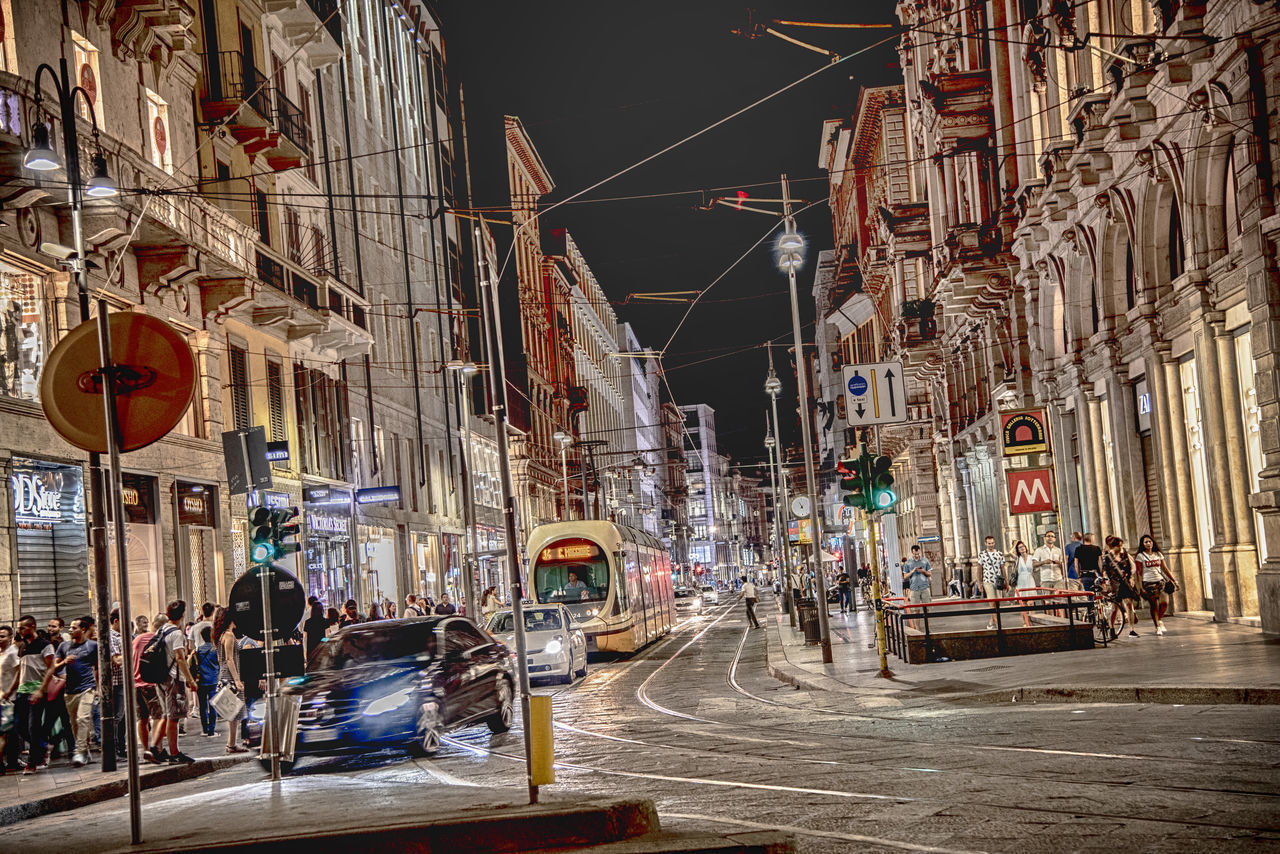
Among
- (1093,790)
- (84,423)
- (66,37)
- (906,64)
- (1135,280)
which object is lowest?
(1093,790)

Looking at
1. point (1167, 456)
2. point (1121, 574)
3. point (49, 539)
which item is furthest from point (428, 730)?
point (1167, 456)

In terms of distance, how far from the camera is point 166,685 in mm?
15984

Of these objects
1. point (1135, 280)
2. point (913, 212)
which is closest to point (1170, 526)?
point (1135, 280)

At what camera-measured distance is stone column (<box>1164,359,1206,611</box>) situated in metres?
24.5

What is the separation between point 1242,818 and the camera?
7.75 metres

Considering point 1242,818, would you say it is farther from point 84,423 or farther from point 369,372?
point 369,372

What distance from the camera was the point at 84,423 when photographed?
314 inches

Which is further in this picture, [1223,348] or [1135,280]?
[1135,280]

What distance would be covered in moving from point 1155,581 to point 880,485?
4.75 m

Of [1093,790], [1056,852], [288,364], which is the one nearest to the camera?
[1056,852]

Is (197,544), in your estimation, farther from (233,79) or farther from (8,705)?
(8,705)

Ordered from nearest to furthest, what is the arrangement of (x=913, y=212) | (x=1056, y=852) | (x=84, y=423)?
(x=1056, y=852), (x=84, y=423), (x=913, y=212)

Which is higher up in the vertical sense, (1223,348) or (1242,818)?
(1223,348)

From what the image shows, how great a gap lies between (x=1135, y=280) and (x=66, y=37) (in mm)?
18170
